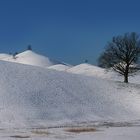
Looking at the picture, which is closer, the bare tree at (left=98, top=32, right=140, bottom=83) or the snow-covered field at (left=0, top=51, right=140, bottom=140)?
the snow-covered field at (left=0, top=51, right=140, bottom=140)

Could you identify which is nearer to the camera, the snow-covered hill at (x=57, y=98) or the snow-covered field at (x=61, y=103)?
the snow-covered field at (x=61, y=103)

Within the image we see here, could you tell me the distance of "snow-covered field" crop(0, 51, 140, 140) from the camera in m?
38.2

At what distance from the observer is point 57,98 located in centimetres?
4959

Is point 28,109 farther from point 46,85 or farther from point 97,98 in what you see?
point 97,98

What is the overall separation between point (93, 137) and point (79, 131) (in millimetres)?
4535

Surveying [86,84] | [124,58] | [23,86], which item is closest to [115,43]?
[124,58]

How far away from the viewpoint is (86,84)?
59.2 meters

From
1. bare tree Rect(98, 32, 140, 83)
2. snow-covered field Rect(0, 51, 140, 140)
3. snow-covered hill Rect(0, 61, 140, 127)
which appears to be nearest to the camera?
snow-covered field Rect(0, 51, 140, 140)

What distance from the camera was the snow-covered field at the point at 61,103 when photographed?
3820 centimetres

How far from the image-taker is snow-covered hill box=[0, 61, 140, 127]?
42.6m

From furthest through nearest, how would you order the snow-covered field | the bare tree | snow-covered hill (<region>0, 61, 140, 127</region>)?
1. the bare tree
2. snow-covered hill (<region>0, 61, 140, 127</region>)
3. the snow-covered field

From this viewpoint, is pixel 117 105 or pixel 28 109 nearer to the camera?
pixel 28 109

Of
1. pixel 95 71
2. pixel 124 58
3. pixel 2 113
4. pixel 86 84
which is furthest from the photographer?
pixel 95 71

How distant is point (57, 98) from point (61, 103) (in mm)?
1378
